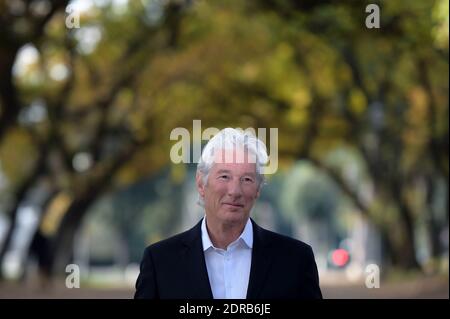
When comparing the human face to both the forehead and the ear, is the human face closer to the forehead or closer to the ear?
the forehead

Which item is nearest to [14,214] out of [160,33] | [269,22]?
[160,33]

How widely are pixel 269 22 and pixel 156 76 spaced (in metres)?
8.16

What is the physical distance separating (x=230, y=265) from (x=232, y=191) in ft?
0.87

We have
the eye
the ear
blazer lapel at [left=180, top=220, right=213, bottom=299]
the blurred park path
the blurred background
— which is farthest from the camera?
the blurred background

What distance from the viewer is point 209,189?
12.9ft

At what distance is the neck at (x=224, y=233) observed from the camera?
392cm

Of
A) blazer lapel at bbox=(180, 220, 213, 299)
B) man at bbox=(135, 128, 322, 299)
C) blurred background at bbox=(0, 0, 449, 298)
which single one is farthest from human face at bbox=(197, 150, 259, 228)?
blurred background at bbox=(0, 0, 449, 298)

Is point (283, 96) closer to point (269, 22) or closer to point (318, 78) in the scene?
point (318, 78)

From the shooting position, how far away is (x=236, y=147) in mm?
3912

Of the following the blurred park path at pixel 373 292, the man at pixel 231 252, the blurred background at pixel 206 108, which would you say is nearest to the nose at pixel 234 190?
the man at pixel 231 252

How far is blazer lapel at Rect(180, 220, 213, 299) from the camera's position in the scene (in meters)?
3.78

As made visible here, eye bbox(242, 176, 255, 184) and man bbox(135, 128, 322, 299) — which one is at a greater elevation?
eye bbox(242, 176, 255, 184)

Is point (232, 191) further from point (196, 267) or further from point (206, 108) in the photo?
point (206, 108)

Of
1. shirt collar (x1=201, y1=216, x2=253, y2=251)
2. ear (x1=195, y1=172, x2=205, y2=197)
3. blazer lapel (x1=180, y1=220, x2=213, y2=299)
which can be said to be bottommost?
blazer lapel (x1=180, y1=220, x2=213, y2=299)
